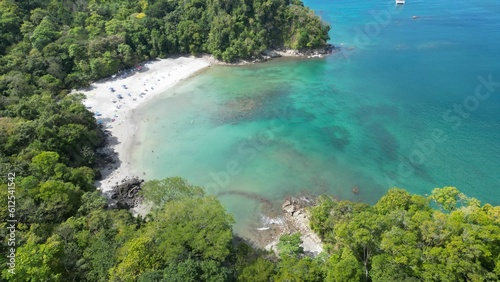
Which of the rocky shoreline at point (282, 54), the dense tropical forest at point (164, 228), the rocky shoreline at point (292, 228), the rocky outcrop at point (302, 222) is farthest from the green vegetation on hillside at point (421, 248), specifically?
the rocky shoreline at point (282, 54)

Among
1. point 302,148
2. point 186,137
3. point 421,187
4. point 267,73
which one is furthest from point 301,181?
point 267,73

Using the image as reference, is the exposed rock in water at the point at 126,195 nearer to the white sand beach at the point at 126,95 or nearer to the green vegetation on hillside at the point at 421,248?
the white sand beach at the point at 126,95

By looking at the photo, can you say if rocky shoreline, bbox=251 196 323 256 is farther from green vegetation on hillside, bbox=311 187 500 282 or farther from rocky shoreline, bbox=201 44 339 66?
rocky shoreline, bbox=201 44 339 66

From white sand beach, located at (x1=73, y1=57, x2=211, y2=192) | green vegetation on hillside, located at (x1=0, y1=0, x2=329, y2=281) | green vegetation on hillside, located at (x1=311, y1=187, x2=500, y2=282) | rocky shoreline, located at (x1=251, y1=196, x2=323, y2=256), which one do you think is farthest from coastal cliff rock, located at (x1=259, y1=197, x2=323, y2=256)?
white sand beach, located at (x1=73, y1=57, x2=211, y2=192)

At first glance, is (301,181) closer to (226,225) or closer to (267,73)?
(226,225)

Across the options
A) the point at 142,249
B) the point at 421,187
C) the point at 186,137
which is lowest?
the point at 421,187

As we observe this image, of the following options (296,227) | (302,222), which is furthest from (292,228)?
(302,222)
